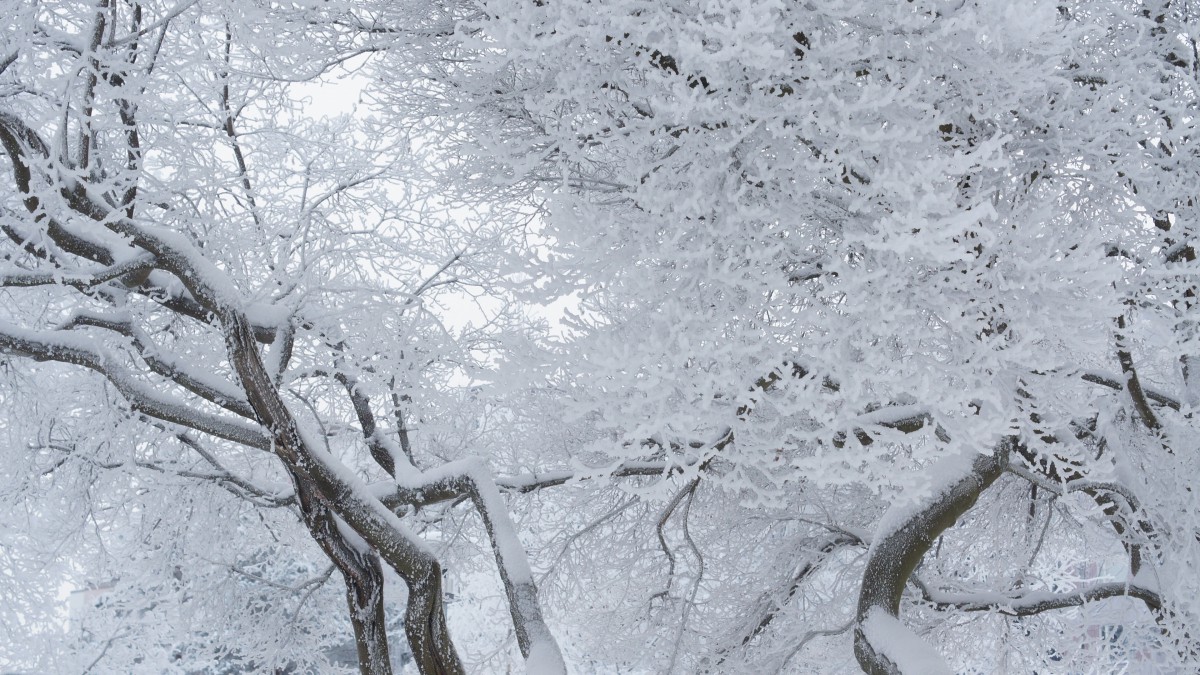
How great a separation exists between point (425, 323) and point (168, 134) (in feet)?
8.21

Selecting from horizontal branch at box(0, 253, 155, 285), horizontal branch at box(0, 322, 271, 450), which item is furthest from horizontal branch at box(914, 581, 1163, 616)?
horizontal branch at box(0, 253, 155, 285)

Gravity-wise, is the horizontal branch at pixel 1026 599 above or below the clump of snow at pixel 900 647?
below

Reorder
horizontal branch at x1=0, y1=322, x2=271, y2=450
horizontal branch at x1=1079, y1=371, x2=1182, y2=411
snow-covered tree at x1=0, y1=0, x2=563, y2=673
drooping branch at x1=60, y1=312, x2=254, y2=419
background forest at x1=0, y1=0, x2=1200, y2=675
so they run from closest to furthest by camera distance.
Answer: background forest at x1=0, y1=0, x2=1200, y2=675 → snow-covered tree at x1=0, y1=0, x2=563, y2=673 → horizontal branch at x1=0, y1=322, x2=271, y2=450 → drooping branch at x1=60, y1=312, x2=254, y2=419 → horizontal branch at x1=1079, y1=371, x2=1182, y2=411

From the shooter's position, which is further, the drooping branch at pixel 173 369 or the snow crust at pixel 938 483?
the drooping branch at pixel 173 369

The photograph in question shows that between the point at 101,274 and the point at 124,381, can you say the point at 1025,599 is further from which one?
the point at 101,274

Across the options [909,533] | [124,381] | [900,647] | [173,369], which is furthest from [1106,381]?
[124,381]

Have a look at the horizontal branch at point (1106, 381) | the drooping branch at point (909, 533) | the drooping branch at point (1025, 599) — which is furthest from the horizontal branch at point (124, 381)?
the horizontal branch at point (1106, 381)

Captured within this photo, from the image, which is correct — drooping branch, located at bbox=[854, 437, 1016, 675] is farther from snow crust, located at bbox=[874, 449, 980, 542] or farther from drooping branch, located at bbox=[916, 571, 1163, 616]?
drooping branch, located at bbox=[916, 571, 1163, 616]

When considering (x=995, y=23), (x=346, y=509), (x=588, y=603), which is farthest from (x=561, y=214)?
(x=588, y=603)

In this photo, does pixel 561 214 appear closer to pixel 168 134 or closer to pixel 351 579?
pixel 351 579

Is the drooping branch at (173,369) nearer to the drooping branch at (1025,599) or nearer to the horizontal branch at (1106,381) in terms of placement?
the drooping branch at (1025,599)

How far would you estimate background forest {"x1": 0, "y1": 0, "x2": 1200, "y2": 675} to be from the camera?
4121 mm

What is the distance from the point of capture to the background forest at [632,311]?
412 centimetres

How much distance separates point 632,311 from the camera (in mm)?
4797
